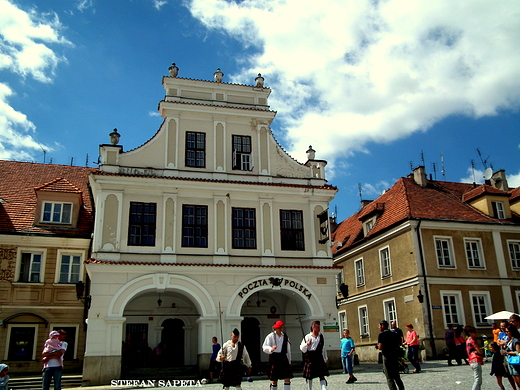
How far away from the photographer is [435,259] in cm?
2597

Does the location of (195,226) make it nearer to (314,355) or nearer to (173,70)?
(173,70)

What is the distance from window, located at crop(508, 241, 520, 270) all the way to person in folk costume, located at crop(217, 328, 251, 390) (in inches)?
851

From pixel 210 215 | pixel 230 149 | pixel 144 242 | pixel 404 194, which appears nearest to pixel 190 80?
pixel 230 149

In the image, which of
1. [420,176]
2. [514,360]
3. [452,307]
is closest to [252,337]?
[452,307]

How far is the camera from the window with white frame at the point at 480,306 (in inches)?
1006

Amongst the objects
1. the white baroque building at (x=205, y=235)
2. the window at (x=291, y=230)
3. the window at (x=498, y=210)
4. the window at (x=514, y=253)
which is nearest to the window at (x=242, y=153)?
the white baroque building at (x=205, y=235)

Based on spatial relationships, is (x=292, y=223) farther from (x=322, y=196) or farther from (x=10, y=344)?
(x=10, y=344)

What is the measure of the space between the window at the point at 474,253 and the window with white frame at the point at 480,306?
1561mm

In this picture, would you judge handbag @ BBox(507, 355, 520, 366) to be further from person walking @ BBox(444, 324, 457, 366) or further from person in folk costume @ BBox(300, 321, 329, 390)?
person walking @ BBox(444, 324, 457, 366)

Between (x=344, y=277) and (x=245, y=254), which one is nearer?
(x=245, y=254)

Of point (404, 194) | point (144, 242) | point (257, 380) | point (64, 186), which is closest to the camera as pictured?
point (257, 380)

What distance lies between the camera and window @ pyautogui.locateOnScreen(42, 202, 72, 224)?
80.4 feet

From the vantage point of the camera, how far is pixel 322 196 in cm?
2369

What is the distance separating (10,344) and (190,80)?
48.5 feet
